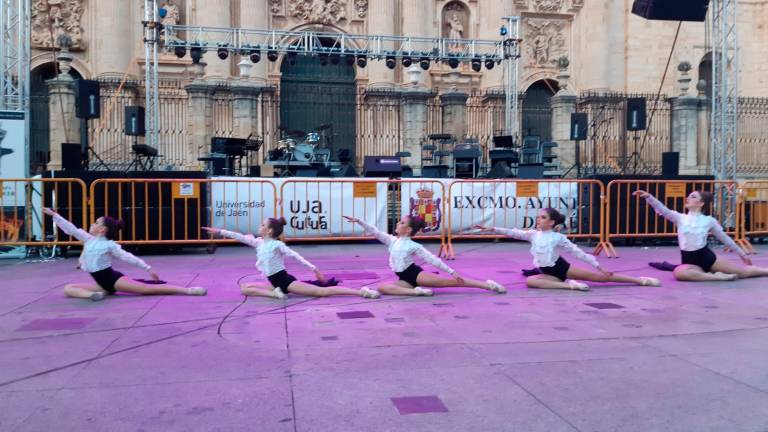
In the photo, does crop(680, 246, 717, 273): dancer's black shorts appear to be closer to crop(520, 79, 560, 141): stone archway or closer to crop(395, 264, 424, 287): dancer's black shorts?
crop(395, 264, 424, 287): dancer's black shorts

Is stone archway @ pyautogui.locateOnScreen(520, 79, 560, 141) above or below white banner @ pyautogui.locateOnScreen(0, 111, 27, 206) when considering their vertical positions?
above

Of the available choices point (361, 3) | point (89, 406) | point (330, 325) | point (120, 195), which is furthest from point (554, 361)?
point (361, 3)

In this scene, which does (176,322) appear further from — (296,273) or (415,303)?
(296,273)

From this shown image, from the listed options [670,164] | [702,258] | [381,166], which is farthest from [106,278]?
[670,164]

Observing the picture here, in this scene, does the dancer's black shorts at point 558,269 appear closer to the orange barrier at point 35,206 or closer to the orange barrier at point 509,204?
the orange barrier at point 509,204

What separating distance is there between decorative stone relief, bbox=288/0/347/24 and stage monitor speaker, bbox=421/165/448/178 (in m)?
8.61

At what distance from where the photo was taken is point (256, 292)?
8.27 m

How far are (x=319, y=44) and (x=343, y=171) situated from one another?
Result: 5.04m

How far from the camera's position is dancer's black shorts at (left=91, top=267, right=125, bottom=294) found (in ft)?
26.7

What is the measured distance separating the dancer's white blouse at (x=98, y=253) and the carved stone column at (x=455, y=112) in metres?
18.0

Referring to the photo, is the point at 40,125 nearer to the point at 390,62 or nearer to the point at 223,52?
the point at 223,52

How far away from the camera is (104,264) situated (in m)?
8.12

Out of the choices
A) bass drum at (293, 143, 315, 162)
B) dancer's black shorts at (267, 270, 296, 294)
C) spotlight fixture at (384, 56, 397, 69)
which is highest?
spotlight fixture at (384, 56, 397, 69)

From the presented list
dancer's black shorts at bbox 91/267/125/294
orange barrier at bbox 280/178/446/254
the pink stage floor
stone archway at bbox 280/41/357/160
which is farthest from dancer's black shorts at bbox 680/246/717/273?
stone archway at bbox 280/41/357/160
